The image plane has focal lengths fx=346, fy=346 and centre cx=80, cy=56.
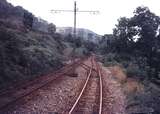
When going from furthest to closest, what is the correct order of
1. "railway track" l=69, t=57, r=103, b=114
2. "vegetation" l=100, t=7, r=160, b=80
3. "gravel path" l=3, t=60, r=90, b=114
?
"vegetation" l=100, t=7, r=160, b=80 < "railway track" l=69, t=57, r=103, b=114 < "gravel path" l=3, t=60, r=90, b=114

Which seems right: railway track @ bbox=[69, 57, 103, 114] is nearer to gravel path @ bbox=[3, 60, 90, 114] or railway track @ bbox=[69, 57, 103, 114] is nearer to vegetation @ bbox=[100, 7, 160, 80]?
gravel path @ bbox=[3, 60, 90, 114]

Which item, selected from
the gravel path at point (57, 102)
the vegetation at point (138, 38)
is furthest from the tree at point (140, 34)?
the gravel path at point (57, 102)

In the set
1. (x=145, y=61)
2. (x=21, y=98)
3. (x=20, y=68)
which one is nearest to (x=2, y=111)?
(x=21, y=98)

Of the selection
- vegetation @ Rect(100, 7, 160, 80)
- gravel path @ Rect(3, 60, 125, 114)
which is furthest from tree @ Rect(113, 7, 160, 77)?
gravel path @ Rect(3, 60, 125, 114)

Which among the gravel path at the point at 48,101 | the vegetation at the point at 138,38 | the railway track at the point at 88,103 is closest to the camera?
the gravel path at the point at 48,101

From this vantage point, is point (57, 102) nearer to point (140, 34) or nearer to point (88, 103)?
point (88, 103)

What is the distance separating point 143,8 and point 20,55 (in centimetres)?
3602

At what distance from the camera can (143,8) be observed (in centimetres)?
5669

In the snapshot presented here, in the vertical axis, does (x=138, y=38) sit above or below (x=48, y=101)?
above

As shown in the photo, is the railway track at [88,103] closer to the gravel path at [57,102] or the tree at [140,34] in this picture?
the gravel path at [57,102]

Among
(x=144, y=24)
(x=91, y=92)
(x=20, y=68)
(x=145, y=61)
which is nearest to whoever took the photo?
(x=91, y=92)

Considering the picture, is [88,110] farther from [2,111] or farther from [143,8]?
[143,8]

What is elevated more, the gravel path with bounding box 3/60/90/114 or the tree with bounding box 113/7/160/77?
the tree with bounding box 113/7/160/77

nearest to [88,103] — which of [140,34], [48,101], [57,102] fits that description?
[57,102]
